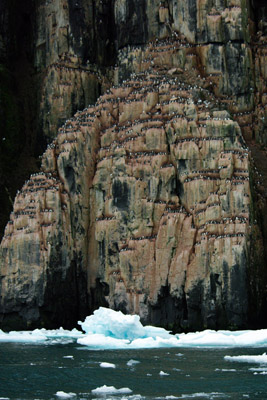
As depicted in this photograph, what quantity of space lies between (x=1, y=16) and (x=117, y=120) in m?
42.1

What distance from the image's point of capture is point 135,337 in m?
95.7

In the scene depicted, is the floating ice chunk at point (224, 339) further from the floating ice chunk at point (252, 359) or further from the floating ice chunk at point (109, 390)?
the floating ice chunk at point (109, 390)

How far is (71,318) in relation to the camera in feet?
366

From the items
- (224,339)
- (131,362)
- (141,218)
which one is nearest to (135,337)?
(224,339)

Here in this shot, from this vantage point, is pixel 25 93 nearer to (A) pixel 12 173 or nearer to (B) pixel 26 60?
(B) pixel 26 60

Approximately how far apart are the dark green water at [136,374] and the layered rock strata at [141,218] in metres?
17.7

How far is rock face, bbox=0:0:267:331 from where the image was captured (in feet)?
339

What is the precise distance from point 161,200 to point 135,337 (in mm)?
22510

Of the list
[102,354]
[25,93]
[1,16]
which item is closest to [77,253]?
[102,354]

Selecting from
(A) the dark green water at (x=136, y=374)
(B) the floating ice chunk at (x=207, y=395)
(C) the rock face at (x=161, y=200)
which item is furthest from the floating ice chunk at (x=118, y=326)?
(B) the floating ice chunk at (x=207, y=395)

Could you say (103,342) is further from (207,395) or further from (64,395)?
(207,395)

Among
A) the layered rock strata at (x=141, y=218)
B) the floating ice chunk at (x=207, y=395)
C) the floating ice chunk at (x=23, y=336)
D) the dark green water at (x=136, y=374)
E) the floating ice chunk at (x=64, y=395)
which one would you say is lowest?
the floating ice chunk at (x=207, y=395)

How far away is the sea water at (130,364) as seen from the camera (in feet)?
204

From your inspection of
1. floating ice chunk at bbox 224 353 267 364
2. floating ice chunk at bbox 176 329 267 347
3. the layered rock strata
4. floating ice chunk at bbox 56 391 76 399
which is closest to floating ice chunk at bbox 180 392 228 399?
floating ice chunk at bbox 56 391 76 399
